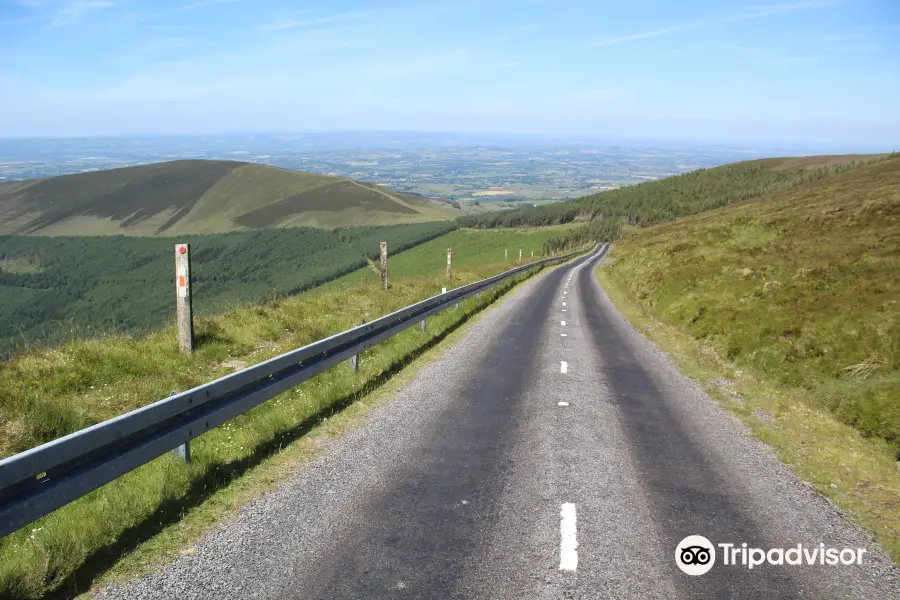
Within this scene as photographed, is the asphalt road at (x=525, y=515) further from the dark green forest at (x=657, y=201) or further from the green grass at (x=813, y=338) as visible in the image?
the dark green forest at (x=657, y=201)

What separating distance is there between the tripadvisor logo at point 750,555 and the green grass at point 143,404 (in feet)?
13.8

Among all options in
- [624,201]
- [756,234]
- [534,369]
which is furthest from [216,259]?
[534,369]

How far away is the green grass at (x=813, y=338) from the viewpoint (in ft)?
24.1

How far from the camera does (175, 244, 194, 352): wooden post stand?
9.93 meters

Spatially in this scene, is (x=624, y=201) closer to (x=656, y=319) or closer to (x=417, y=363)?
(x=656, y=319)

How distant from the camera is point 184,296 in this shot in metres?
9.99

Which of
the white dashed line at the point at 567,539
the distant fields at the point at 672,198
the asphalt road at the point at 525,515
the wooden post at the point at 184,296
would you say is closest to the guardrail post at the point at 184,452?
the asphalt road at the point at 525,515

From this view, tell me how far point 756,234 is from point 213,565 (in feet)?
111

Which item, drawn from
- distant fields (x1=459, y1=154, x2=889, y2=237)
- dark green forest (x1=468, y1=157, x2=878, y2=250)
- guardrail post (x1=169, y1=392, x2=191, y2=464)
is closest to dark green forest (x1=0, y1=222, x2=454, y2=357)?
dark green forest (x1=468, y1=157, x2=878, y2=250)

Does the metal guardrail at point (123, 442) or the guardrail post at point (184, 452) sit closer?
the metal guardrail at point (123, 442)

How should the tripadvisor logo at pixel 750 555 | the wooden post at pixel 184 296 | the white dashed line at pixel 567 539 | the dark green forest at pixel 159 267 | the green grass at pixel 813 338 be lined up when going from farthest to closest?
the dark green forest at pixel 159 267, the wooden post at pixel 184 296, the green grass at pixel 813 338, the tripadvisor logo at pixel 750 555, the white dashed line at pixel 567 539

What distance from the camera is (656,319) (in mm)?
21750

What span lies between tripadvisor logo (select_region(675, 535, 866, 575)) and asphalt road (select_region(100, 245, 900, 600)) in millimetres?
59

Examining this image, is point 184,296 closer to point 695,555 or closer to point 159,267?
point 695,555
